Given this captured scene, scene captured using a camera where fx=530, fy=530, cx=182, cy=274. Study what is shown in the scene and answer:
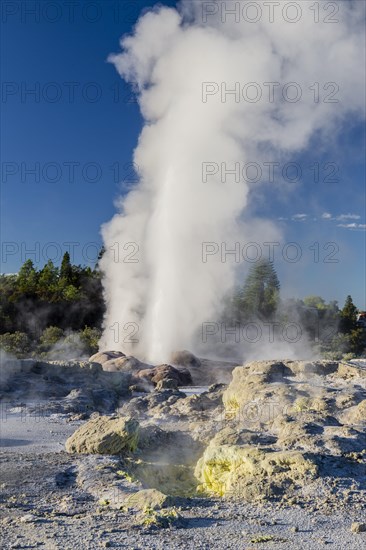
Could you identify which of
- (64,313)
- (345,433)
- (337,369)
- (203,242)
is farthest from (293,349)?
(345,433)

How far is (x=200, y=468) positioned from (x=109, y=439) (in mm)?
1735

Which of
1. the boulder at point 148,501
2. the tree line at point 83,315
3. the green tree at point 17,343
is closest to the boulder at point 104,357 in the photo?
the tree line at point 83,315

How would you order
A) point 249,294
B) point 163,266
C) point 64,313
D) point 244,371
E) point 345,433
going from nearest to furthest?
1. point 345,433
2. point 244,371
3. point 163,266
4. point 64,313
5. point 249,294

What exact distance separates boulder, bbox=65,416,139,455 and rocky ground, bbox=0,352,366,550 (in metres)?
0.02

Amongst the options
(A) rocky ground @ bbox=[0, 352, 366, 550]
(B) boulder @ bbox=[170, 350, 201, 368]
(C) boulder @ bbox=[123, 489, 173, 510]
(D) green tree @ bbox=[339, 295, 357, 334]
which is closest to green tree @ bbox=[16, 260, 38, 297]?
(B) boulder @ bbox=[170, 350, 201, 368]

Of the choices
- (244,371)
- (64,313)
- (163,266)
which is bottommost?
(244,371)

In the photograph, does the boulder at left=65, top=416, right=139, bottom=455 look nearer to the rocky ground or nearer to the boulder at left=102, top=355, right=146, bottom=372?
the rocky ground

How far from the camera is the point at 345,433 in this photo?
8406 mm

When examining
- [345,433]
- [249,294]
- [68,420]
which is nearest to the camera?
[345,433]

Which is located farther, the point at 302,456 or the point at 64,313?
the point at 64,313

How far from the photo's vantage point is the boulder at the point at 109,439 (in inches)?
356

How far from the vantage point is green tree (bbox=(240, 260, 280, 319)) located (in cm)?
4603

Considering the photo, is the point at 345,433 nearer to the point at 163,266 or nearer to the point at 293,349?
the point at 163,266

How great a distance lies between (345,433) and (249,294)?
41.3 metres
